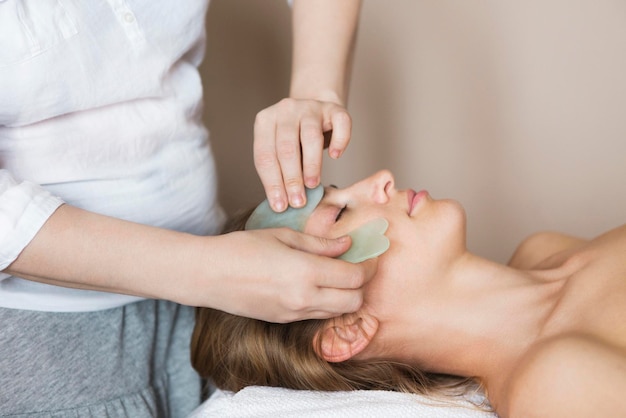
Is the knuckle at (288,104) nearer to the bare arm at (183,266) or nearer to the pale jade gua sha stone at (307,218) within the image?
the pale jade gua sha stone at (307,218)

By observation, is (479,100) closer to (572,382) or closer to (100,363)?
(572,382)

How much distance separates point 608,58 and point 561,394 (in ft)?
3.16

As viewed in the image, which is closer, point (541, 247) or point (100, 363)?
point (100, 363)

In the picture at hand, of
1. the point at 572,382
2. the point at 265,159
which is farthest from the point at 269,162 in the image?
the point at 572,382

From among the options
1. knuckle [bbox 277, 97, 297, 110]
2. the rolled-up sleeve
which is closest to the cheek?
knuckle [bbox 277, 97, 297, 110]

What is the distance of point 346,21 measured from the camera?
1360mm

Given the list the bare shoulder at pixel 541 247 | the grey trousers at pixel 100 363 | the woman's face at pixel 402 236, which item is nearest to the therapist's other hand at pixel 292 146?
the woman's face at pixel 402 236

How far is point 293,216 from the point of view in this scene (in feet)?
4.04

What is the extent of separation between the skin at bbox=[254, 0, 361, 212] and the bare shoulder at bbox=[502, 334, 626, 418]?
0.47 meters

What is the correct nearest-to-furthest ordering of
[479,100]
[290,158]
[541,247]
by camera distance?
[290,158] → [541,247] → [479,100]

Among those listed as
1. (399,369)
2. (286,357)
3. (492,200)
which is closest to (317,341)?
(286,357)

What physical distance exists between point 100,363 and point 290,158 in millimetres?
551

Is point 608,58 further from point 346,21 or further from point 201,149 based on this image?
point 201,149

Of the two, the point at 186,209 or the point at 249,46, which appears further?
the point at 249,46
